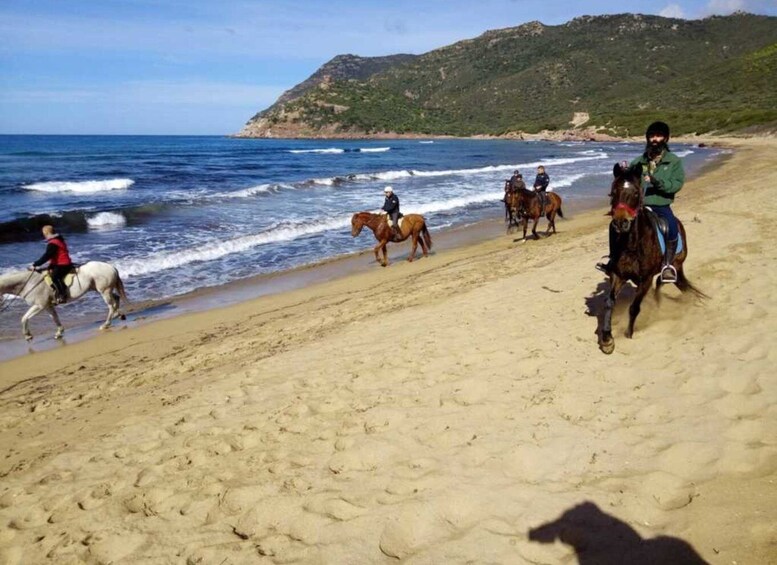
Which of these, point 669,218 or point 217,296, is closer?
point 669,218

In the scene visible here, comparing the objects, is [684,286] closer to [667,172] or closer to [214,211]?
[667,172]

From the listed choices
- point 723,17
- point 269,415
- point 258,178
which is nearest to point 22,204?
point 258,178

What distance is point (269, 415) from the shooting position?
546 centimetres

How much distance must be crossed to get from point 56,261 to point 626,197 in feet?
35.1

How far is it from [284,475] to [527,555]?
2.16 metres

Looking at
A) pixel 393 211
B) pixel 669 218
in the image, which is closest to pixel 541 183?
pixel 393 211

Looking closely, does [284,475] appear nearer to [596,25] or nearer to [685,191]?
[685,191]

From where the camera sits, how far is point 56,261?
1035 cm

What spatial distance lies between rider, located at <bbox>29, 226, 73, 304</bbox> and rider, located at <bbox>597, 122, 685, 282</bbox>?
10.4 m

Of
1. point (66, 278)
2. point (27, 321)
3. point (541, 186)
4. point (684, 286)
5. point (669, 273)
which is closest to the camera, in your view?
point (669, 273)

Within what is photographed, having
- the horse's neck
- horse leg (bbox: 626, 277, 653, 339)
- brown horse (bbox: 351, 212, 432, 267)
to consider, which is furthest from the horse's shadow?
the horse's neck

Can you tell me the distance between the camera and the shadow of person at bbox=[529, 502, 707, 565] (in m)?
3.08

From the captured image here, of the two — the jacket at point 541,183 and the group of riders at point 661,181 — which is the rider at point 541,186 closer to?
the jacket at point 541,183

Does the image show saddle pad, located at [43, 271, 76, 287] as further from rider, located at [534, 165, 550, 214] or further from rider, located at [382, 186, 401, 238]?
rider, located at [534, 165, 550, 214]
